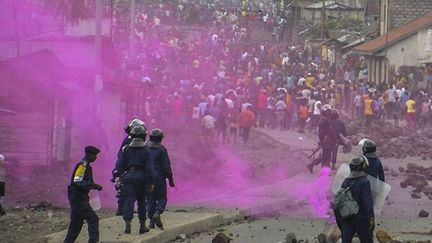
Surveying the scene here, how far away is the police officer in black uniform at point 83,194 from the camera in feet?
35.9

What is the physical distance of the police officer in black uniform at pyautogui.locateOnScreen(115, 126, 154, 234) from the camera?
11617mm

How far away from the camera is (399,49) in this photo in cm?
4562

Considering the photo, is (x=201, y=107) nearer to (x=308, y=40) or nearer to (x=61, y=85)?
(x=61, y=85)

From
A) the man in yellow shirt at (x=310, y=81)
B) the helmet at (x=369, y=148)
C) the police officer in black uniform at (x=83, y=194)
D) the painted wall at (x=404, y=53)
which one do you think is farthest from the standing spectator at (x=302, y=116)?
the police officer in black uniform at (x=83, y=194)

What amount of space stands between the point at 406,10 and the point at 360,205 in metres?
43.6

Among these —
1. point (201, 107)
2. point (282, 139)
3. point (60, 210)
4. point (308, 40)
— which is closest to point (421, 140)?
point (282, 139)

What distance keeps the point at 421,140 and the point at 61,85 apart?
1212 centimetres

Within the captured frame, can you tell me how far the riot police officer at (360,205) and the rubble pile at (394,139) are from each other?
47.3ft

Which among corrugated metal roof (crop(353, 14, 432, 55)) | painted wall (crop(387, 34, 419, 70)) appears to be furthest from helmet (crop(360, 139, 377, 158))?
painted wall (crop(387, 34, 419, 70))

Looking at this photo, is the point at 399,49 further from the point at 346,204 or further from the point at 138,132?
the point at 346,204

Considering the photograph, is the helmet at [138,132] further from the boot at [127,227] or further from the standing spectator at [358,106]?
the standing spectator at [358,106]

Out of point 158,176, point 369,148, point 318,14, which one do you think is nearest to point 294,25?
point 318,14

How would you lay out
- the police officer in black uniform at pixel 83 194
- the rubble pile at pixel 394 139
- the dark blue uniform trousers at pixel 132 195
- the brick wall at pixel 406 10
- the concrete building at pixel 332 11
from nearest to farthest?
the police officer in black uniform at pixel 83 194
the dark blue uniform trousers at pixel 132 195
the rubble pile at pixel 394 139
the brick wall at pixel 406 10
the concrete building at pixel 332 11

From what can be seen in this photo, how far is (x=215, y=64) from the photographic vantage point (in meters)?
45.0
